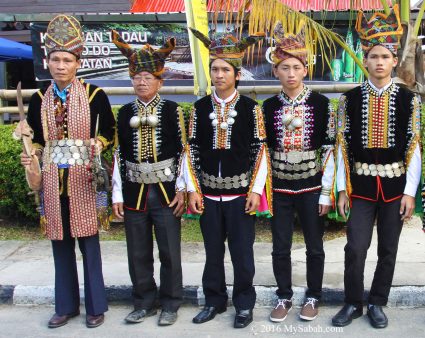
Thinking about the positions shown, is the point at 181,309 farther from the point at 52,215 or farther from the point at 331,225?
the point at 331,225

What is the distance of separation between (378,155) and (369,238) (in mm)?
596

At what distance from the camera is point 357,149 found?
3818 mm

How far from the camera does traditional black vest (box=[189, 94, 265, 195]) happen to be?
387 cm

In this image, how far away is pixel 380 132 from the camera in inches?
147

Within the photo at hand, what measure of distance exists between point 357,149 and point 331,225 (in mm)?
2937

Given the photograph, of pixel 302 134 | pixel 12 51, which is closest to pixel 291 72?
pixel 302 134

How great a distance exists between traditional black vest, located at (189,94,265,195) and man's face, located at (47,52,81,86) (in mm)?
958

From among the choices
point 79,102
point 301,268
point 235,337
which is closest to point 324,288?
point 301,268

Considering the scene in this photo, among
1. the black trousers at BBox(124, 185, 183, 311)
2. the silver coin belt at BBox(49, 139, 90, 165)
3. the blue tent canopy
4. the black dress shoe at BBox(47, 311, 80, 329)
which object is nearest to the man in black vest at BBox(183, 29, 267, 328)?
the black trousers at BBox(124, 185, 183, 311)

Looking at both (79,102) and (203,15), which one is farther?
(203,15)

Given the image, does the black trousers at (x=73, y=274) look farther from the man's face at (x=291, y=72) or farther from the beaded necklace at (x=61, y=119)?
the man's face at (x=291, y=72)

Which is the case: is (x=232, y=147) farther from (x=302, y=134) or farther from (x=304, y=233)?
(x=304, y=233)

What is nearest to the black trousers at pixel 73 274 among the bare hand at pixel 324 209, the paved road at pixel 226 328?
the paved road at pixel 226 328

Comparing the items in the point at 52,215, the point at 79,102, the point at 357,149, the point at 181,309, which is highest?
the point at 79,102
